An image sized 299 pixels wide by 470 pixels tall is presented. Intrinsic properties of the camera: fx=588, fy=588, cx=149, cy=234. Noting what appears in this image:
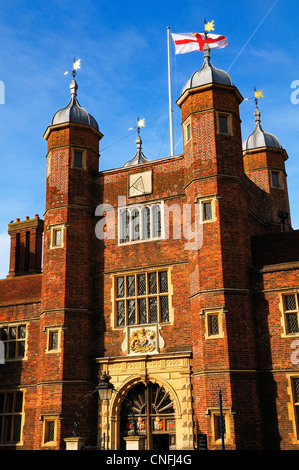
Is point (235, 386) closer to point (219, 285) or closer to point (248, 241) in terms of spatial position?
point (219, 285)

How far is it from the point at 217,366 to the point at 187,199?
6.10 meters

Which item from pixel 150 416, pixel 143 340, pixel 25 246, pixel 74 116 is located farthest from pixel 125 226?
pixel 25 246

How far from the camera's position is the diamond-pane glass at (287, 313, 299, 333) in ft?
61.8

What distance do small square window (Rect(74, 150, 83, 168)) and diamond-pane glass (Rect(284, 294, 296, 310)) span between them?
951cm

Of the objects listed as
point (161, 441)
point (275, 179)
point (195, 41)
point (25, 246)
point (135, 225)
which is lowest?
point (161, 441)

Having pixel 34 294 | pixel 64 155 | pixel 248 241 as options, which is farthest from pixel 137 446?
pixel 64 155

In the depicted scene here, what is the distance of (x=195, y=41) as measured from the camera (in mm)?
22984

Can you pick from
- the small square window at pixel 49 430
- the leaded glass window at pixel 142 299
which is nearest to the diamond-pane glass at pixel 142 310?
the leaded glass window at pixel 142 299

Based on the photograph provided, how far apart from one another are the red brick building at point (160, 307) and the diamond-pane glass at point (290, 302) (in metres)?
0.07

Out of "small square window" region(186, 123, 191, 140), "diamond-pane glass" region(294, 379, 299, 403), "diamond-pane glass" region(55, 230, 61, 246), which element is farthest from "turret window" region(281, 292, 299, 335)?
"diamond-pane glass" region(55, 230, 61, 246)

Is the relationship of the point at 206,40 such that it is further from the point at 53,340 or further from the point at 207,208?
the point at 53,340

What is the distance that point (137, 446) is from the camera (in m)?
17.2

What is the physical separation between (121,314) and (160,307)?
158cm

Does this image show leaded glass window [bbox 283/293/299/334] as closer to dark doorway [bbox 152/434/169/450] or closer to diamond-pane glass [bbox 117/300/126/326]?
dark doorway [bbox 152/434/169/450]
